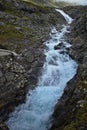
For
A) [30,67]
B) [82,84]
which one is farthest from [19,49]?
[82,84]

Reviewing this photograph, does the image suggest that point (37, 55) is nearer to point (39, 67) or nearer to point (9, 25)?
point (39, 67)

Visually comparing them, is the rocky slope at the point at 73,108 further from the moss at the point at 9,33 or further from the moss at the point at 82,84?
the moss at the point at 9,33

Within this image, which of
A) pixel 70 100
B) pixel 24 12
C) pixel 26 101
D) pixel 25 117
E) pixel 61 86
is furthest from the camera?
pixel 24 12

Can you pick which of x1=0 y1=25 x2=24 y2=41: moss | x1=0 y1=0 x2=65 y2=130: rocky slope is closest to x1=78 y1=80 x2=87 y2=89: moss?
x1=0 y1=0 x2=65 y2=130: rocky slope

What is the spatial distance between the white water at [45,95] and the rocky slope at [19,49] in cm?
114

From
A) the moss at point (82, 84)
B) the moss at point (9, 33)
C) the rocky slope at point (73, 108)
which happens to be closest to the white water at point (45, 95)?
the rocky slope at point (73, 108)

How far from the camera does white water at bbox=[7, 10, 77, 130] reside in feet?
119

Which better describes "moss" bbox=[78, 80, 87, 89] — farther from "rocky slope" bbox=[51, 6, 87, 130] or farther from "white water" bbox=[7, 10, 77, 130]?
"white water" bbox=[7, 10, 77, 130]

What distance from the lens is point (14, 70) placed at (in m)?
39.2

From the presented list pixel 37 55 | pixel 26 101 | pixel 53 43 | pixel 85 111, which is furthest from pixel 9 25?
pixel 85 111

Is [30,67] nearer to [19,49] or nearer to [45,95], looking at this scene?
[19,49]

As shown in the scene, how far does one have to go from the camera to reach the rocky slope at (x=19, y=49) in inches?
1481

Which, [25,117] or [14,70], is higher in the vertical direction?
[14,70]

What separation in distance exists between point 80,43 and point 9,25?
24.5 meters
